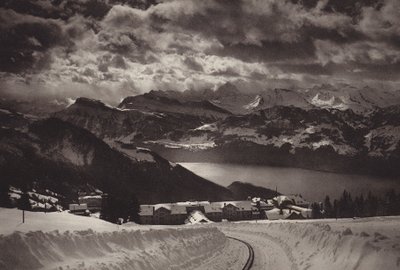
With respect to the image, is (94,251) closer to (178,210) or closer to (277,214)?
(178,210)

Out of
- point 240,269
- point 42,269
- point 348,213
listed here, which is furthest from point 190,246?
point 348,213

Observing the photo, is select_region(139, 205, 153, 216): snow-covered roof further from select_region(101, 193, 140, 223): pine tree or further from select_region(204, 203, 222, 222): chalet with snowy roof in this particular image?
select_region(101, 193, 140, 223): pine tree


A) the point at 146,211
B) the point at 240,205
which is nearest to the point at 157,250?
the point at 146,211

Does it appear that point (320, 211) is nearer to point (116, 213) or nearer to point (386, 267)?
point (116, 213)

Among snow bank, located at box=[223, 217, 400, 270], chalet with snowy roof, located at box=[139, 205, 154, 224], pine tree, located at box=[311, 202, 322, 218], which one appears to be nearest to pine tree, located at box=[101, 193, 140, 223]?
chalet with snowy roof, located at box=[139, 205, 154, 224]

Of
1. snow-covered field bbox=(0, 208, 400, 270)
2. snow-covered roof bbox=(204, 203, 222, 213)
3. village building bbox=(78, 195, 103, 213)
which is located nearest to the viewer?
snow-covered field bbox=(0, 208, 400, 270)

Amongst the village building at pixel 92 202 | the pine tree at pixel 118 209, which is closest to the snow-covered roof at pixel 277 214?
the pine tree at pixel 118 209

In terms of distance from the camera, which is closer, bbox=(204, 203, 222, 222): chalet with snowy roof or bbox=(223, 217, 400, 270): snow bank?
bbox=(223, 217, 400, 270): snow bank

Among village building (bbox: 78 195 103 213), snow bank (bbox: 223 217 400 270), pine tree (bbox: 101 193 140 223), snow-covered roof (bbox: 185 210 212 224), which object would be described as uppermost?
snow bank (bbox: 223 217 400 270)
